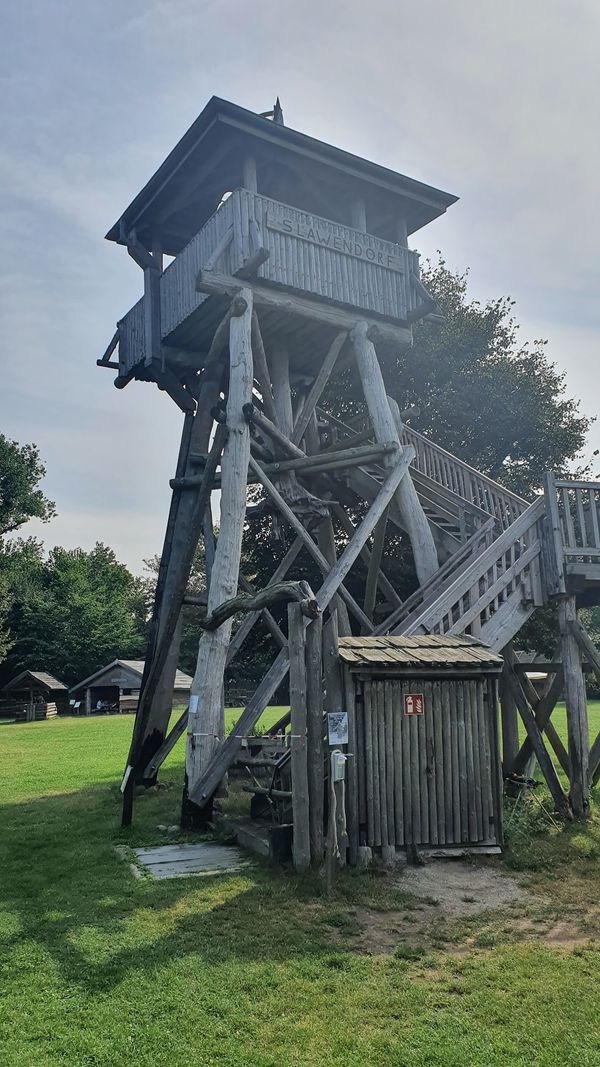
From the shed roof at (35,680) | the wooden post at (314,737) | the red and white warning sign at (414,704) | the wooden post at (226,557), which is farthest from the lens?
the shed roof at (35,680)

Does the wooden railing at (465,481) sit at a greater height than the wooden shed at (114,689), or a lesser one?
greater

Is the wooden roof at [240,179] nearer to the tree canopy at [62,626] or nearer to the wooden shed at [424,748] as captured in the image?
the wooden shed at [424,748]

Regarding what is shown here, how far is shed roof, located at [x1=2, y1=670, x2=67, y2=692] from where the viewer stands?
167ft

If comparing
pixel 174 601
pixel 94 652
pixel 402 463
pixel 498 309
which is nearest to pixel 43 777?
pixel 174 601

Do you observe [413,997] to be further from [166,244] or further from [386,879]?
[166,244]

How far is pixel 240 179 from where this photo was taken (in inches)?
567

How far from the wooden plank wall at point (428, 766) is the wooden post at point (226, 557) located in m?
3.02

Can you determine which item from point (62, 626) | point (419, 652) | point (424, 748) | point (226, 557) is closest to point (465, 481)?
point (226, 557)

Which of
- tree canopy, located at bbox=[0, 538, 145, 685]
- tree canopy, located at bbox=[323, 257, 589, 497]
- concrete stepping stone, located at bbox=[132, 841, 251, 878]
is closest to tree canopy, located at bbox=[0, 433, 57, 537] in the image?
tree canopy, located at bbox=[0, 538, 145, 685]

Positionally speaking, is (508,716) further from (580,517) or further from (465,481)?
(465,481)

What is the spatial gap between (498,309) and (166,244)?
13.9 m

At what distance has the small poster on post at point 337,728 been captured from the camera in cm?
841

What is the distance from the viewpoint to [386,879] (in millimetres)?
8211

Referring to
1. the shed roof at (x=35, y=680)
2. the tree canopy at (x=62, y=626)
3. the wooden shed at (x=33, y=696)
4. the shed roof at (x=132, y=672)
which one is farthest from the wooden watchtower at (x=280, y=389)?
the tree canopy at (x=62, y=626)
